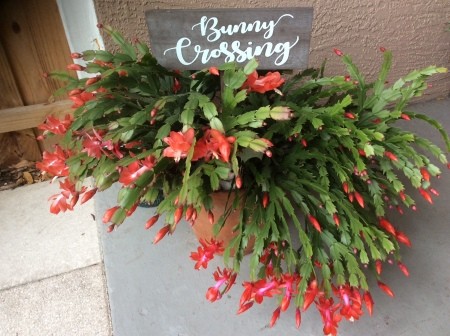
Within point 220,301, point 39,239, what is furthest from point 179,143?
point 39,239

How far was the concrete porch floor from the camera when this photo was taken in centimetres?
91

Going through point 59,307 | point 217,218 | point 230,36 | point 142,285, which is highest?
point 230,36

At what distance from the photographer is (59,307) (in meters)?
1.10

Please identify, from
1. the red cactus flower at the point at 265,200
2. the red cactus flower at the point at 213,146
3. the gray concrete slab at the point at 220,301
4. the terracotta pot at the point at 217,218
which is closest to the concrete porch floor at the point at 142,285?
the gray concrete slab at the point at 220,301

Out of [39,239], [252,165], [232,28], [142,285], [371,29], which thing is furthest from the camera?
[371,29]

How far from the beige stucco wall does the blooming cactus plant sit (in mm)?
438

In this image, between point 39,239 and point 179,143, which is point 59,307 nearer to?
point 39,239

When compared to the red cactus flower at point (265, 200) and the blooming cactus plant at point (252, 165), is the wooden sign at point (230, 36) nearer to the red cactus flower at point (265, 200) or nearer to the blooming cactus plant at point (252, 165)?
the blooming cactus plant at point (252, 165)

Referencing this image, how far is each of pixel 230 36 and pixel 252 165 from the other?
1.02ft

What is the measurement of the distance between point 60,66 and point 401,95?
48.9 inches

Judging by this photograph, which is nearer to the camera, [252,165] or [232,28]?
[232,28]

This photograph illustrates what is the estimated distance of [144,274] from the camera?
3.47ft

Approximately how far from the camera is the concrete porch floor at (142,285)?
0.91 metres

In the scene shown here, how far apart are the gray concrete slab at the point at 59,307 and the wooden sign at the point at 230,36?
738 mm
